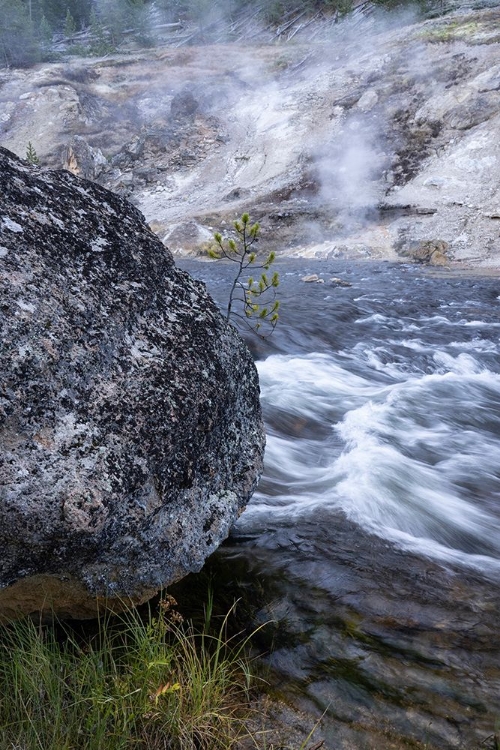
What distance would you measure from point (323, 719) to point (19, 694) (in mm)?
1260

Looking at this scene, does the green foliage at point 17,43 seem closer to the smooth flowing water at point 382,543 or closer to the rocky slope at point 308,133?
the rocky slope at point 308,133

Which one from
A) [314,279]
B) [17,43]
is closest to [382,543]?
[314,279]

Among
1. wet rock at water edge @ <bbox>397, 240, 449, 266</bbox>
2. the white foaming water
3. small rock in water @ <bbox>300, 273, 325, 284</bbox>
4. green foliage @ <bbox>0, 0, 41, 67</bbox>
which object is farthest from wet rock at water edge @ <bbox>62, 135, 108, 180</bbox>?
the white foaming water

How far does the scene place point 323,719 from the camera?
7.38 feet

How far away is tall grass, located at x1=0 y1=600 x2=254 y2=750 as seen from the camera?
6.06ft

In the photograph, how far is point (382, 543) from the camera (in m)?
3.56

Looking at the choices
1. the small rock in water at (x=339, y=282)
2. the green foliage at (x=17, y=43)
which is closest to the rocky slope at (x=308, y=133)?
the green foliage at (x=17, y=43)

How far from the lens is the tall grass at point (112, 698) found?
1846 mm

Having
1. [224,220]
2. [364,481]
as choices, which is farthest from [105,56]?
[364,481]

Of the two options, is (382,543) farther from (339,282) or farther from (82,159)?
(82,159)

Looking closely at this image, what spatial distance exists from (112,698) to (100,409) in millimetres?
1079

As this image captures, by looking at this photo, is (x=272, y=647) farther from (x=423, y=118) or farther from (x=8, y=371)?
(x=423, y=118)

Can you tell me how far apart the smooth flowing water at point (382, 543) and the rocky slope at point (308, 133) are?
1492 centimetres

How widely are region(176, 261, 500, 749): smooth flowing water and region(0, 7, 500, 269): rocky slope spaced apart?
14919mm
